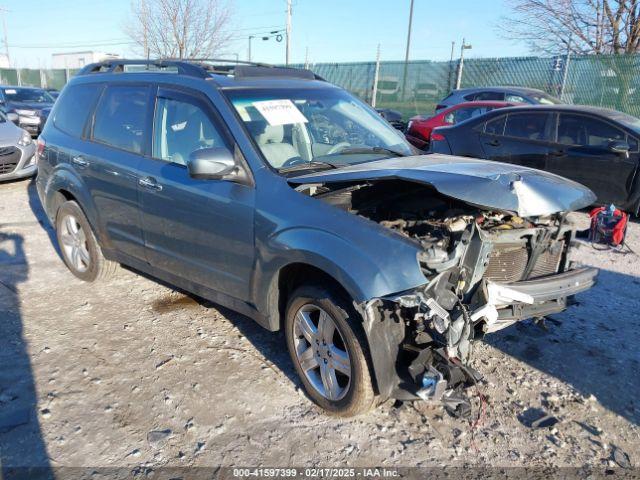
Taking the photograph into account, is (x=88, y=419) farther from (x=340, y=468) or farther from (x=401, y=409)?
(x=401, y=409)

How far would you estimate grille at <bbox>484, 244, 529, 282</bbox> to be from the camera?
3.13 meters

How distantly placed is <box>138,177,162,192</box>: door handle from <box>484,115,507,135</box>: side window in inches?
229

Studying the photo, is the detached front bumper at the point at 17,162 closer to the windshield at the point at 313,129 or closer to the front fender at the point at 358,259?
the windshield at the point at 313,129

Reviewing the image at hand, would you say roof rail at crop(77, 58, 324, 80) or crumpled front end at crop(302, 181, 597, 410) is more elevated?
roof rail at crop(77, 58, 324, 80)

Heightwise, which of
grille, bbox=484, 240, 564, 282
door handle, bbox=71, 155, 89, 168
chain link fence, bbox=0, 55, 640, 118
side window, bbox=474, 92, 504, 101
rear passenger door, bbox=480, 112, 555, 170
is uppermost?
chain link fence, bbox=0, 55, 640, 118

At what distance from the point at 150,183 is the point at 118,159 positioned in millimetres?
551

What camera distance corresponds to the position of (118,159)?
4172 mm

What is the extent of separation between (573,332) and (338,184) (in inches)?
93.7

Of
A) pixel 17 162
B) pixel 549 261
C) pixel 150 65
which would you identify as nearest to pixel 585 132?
pixel 549 261

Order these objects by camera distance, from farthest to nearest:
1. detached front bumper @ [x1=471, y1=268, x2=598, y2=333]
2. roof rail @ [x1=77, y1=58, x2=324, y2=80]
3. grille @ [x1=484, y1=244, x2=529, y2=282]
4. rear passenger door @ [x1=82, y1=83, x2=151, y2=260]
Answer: rear passenger door @ [x1=82, y1=83, x2=151, y2=260] < roof rail @ [x1=77, y1=58, x2=324, y2=80] < grille @ [x1=484, y1=244, x2=529, y2=282] < detached front bumper @ [x1=471, y1=268, x2=598, y2=333]

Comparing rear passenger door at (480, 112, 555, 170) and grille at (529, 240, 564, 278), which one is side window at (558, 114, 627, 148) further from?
grille at (529, 240, 564, 278)

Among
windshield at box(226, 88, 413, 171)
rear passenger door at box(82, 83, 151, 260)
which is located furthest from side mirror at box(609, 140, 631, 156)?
rear passenger door at box(82, 83, 151, 260)

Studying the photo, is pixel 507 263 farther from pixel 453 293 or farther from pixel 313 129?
pixel 313 129

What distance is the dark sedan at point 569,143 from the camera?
6.79 m
